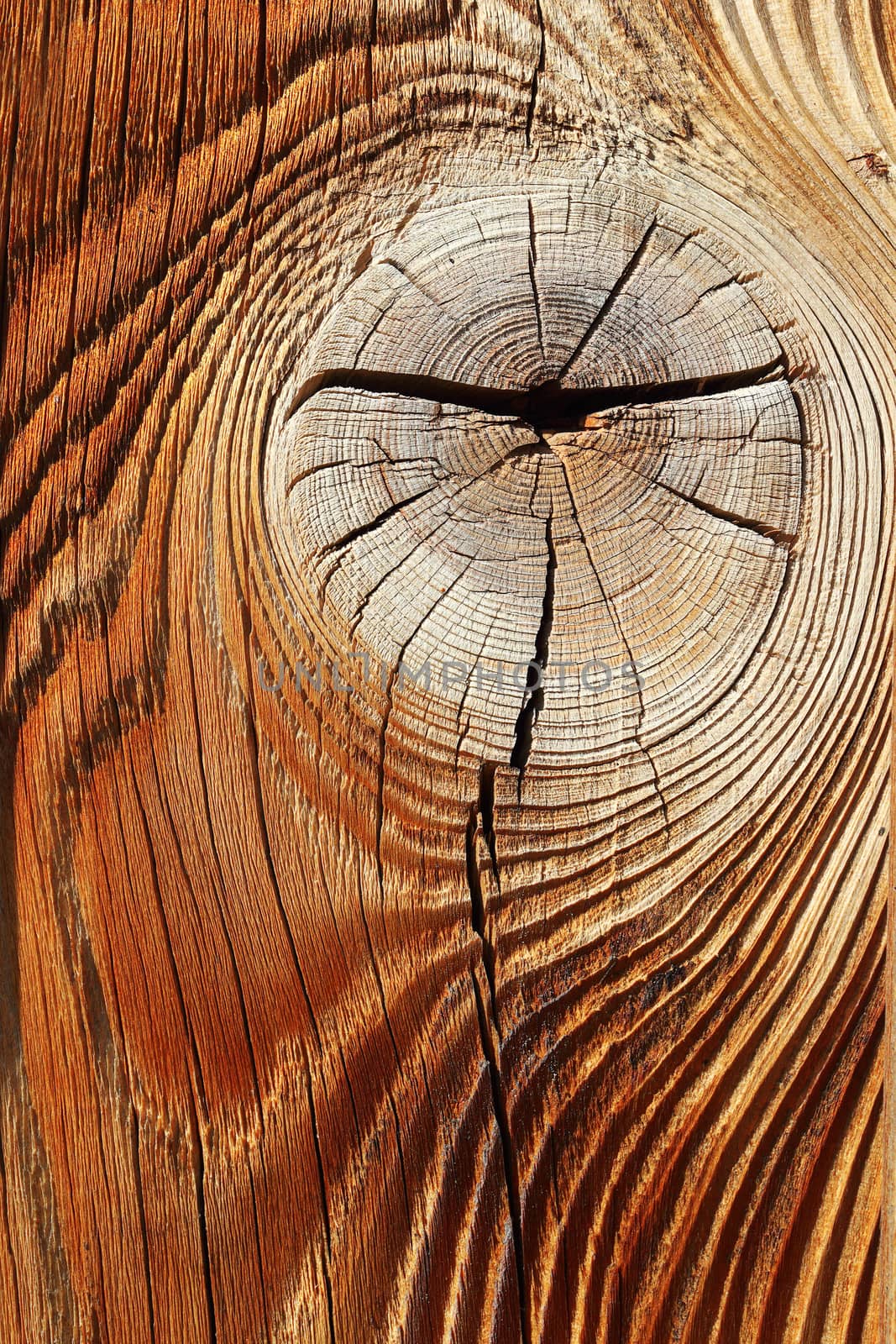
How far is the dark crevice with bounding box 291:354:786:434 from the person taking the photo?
0.96m

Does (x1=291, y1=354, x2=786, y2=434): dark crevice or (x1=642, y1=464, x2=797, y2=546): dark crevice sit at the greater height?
(x1=291, y1=354, x2=786, y2=434): dark crevice

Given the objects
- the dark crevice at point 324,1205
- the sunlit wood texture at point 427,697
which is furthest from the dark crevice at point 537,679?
the dark crevice at point 324,1205

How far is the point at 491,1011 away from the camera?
3.18ft

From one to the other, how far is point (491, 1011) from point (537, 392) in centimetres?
61

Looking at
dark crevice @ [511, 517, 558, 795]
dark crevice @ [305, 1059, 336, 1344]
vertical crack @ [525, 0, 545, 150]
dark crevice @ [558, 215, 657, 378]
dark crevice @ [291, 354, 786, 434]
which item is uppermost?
vertical crack @ [525, 0, 545, 150]

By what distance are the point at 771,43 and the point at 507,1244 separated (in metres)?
1.32

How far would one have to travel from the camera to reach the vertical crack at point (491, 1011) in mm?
957

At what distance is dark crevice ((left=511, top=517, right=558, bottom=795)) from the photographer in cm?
94

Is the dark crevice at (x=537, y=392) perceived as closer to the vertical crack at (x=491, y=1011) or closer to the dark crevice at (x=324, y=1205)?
the vertical crack at (x=491, y=1011)

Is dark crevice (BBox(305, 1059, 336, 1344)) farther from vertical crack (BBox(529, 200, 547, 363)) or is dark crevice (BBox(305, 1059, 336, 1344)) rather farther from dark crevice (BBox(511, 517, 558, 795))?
vertical crack (BBox(529, 200, 547, 363))

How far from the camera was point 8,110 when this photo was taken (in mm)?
1037

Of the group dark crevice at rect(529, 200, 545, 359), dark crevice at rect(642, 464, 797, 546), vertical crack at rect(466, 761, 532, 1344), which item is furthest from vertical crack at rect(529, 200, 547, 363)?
vertical crack at rect(466, 761, 532, 1344)

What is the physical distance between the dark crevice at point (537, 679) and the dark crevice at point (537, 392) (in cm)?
12

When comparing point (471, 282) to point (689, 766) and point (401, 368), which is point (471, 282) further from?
point (689, 766)
